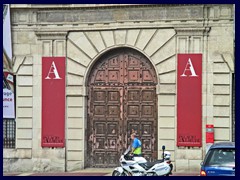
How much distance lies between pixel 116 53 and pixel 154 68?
126 centimetres

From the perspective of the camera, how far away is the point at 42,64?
1809cm

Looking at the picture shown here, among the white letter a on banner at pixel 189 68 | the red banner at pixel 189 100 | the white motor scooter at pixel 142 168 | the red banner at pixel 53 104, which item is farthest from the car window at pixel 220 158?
the red banner at pixel 53 104

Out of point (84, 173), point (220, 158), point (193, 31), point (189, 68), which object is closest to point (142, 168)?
point (220, 158)

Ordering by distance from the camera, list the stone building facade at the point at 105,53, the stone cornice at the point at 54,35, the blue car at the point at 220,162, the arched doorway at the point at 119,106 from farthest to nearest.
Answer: the stone cornice at the point at 54,35, the arched doorway at the point at 119,106, the stone building facade at the point at 105,53, the blue car at the point at 220,162

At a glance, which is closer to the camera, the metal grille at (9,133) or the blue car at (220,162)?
the blue car at (220,162)

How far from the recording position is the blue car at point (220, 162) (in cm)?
1332

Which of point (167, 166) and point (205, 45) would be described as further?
point (205, 45)

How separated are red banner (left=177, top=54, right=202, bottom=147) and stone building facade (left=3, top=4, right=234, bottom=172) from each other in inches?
5.9

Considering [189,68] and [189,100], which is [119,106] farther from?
[189,68]

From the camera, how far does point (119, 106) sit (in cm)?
1802

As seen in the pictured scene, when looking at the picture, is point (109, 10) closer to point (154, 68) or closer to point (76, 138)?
point (154, 68)

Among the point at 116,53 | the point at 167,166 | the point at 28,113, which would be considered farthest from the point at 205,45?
the point at 28,113

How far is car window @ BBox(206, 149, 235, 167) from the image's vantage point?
528 inches

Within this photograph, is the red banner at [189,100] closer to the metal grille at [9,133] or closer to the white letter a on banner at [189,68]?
the white letter a on banner at [189,68]
